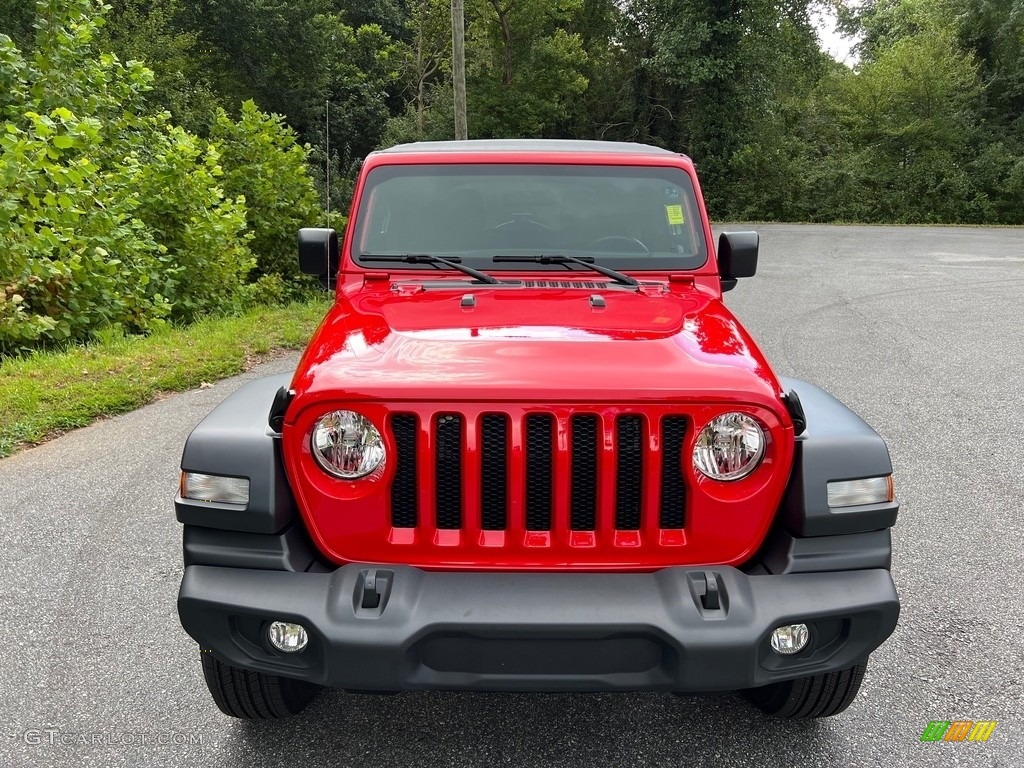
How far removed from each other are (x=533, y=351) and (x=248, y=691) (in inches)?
52.9

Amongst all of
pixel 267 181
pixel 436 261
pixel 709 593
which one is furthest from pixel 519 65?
pixel 709 593

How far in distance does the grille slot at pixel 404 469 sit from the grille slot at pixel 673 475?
26.2 inches

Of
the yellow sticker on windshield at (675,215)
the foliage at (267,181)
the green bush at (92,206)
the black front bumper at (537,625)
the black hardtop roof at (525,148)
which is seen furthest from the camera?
the foliage at (267,181)

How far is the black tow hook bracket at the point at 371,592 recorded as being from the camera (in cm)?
211

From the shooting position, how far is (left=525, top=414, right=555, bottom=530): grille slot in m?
2.23

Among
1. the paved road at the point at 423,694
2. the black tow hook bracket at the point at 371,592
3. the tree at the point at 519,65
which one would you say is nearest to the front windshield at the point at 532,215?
the black tow hook bracket at the point at 371,592

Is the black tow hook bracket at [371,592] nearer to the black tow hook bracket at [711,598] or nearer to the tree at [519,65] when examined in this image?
the black tow hook bracket at [711,598]

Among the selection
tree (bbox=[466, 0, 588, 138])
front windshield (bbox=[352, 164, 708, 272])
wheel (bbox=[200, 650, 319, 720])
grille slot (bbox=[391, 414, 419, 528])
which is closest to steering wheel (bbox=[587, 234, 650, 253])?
front windshield (bbox=[352, 164, 708, 272])

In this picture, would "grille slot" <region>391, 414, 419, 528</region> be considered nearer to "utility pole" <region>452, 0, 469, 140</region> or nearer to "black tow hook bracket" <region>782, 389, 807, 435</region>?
"black tow hook bracket" <region>782, 389, 807, 435</region>

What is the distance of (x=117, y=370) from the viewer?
7062mm

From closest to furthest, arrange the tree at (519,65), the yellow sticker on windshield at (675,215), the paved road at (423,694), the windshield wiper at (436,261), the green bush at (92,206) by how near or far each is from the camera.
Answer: the paved road at (423,694) → the windshield wiper at (436,261) → the yellow sticker on windshield at (675,215) → the green bush at (92,206) → the tree at (519,65)

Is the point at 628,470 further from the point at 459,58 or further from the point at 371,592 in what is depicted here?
the point at 459,58

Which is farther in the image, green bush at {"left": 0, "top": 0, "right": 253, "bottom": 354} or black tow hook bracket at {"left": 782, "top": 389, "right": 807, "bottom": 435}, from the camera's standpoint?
green bush at {"left": 0, "top": 0, "right": 253, "bottom": 354}

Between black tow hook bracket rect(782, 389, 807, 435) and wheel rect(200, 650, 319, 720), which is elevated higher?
black tow hook bracket rect(782, 389, 807, 435)
